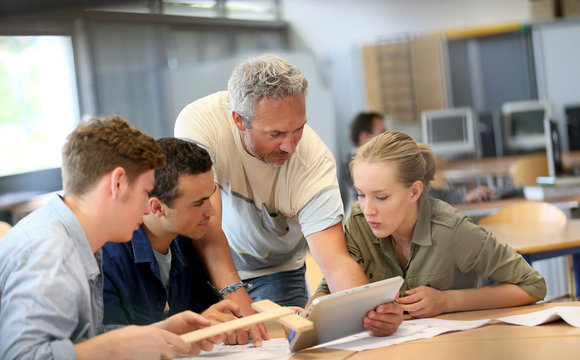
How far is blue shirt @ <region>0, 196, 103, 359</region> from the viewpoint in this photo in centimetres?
90

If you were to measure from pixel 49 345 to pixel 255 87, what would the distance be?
707 millimetres

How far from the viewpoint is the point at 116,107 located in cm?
444

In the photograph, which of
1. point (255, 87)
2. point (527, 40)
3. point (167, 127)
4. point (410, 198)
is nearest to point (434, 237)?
point (410, 198)

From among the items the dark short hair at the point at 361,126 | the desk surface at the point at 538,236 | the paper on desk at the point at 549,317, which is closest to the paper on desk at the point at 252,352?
the paper on desk at the point at 549,317

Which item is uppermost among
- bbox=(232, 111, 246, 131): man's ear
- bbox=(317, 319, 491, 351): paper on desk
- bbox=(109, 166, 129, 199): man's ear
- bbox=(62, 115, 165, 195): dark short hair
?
bbox=(232, 111, 246, 131): man's ear

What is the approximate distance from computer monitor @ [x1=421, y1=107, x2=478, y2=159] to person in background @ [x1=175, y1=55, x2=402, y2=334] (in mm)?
3938

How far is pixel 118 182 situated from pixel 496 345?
681 mm

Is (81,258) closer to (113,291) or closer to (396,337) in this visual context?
(113,291)

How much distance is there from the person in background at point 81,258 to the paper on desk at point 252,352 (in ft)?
0.17

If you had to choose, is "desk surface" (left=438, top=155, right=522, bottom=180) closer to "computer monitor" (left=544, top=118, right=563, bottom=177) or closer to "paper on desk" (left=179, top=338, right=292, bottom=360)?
"computer monitor" (left=544, top=118, right=563, bottom=177)

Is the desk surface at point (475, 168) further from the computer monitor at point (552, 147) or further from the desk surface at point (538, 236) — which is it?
the desk surface at point (538, 236)

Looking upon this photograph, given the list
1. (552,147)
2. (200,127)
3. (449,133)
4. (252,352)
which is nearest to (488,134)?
(449,133)

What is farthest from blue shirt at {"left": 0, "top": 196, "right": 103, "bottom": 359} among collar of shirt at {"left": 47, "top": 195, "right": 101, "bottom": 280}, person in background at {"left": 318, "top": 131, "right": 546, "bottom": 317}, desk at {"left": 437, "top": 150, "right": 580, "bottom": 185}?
desk at {"left": 437, "top": 150, "right": 580, "bottom": 185}

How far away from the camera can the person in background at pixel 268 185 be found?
1.39 m
